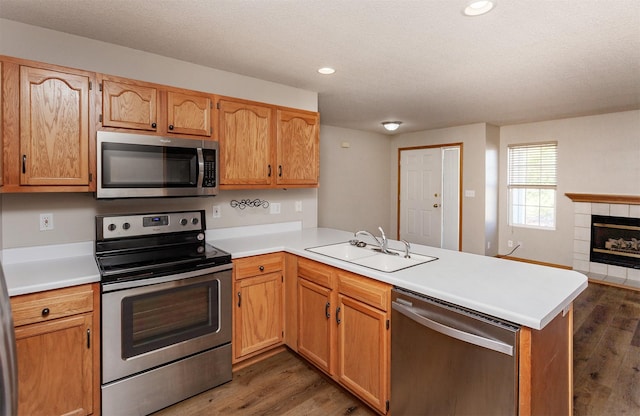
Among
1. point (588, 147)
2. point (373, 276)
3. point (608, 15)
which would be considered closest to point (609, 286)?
point (588, 147)

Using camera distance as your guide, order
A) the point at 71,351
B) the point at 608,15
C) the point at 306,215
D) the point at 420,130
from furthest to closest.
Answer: the point at 420,130
the point at 306,215
the point at 608,15
the point at 71,351

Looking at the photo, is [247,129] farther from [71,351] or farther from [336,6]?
[71,351]

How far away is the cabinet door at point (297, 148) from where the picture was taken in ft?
9.80

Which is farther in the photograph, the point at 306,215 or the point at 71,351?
the point at 306,215

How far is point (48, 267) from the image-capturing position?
6.51 feet

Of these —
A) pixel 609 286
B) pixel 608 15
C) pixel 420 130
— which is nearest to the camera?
pixel 608 15

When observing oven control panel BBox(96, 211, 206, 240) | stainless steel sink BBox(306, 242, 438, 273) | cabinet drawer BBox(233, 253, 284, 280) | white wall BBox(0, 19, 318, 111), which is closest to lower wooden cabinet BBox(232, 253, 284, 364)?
cabinet drawer BBox(233, 253, 284, 280)

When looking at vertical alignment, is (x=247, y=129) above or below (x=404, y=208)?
above

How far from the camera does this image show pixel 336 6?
1873 millimetres

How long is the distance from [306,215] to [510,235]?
3.93 m

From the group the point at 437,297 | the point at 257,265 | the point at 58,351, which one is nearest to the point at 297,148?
the point at 257,265

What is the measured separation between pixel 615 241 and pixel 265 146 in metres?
5.02

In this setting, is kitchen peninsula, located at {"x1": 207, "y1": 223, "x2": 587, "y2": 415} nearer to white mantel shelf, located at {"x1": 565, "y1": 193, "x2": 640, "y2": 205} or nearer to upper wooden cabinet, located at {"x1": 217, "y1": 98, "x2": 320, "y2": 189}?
upper wooden cabinet, located at {"x1": 217, "y1": 98, "x2": 320, "y2": 189}

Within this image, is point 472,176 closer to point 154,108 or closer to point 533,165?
point 533,165
